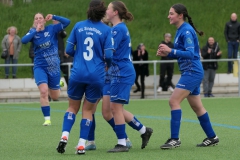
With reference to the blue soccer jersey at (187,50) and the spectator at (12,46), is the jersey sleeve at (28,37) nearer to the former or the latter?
the blue soccer jersey at (187,50)

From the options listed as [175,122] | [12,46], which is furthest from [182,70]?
[12,46]

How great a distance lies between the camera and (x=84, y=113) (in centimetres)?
989

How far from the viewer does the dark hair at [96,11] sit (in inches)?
379

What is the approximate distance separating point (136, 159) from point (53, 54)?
17.9 feet

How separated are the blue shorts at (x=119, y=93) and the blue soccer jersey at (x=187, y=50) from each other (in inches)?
27.4

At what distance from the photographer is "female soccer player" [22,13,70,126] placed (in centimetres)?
1387

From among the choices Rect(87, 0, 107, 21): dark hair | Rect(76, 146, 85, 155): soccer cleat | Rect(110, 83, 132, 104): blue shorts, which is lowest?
Rect(76, 146, 85, 155): soccer cleat

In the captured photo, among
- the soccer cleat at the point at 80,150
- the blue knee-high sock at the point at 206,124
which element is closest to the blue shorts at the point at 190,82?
the blue knee-high sock at the point at 206,124

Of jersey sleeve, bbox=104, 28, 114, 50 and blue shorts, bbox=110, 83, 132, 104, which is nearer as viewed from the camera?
jersey sleeve, bbox=104, 28, 114, 50

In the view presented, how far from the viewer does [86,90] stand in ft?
32.1

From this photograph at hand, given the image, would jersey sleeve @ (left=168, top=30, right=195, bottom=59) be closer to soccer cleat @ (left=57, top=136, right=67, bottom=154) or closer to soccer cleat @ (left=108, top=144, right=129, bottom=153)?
soccer cleat @ (left=108, top=144, right=129, bottom=153)

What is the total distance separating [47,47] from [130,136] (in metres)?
2.91

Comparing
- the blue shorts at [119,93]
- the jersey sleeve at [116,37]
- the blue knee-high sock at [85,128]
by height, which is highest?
the jersey sleeve at [116,37]

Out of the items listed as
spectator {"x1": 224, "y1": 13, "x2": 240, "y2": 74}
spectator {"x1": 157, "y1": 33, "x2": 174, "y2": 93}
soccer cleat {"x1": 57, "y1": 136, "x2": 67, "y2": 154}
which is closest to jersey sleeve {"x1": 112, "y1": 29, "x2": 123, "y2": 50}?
soccer cleat {"x1": 57, "y1": 136, "x2": 67, "y2": 154}
